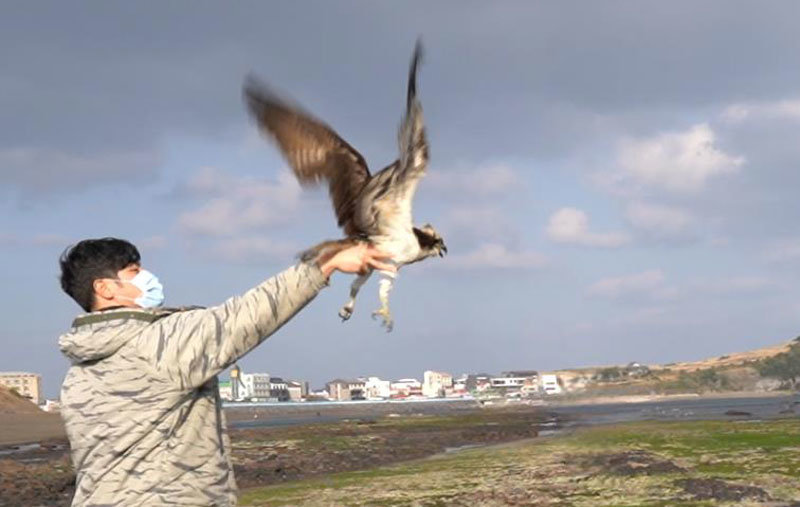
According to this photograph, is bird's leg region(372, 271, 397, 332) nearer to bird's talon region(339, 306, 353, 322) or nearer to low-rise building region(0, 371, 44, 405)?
bird's talon region(339, 306, 353, 322)

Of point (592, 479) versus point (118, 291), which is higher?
point (118, 291)

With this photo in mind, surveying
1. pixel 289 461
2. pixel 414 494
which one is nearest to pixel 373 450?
pixel 289 461

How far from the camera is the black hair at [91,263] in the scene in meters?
4.24

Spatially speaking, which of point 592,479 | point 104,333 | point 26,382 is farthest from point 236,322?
point 26,382

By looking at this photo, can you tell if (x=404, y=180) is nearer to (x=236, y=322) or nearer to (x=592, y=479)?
(x=236, y=322)

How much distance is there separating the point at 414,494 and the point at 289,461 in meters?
19.1

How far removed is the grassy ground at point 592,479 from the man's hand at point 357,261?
67.4 feet

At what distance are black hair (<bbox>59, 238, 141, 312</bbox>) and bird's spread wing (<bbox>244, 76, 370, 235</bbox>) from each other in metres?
0.82

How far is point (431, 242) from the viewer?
418 centimetres

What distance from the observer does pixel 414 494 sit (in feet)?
90.5

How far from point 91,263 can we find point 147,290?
267mm

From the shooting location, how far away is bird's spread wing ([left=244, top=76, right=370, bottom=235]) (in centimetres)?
452

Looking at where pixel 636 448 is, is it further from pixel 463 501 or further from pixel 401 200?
pixel 401 200

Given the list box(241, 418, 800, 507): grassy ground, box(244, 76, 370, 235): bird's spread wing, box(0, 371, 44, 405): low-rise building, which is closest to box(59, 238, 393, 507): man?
box(244, 76, 370, 235): bird's spread wing
